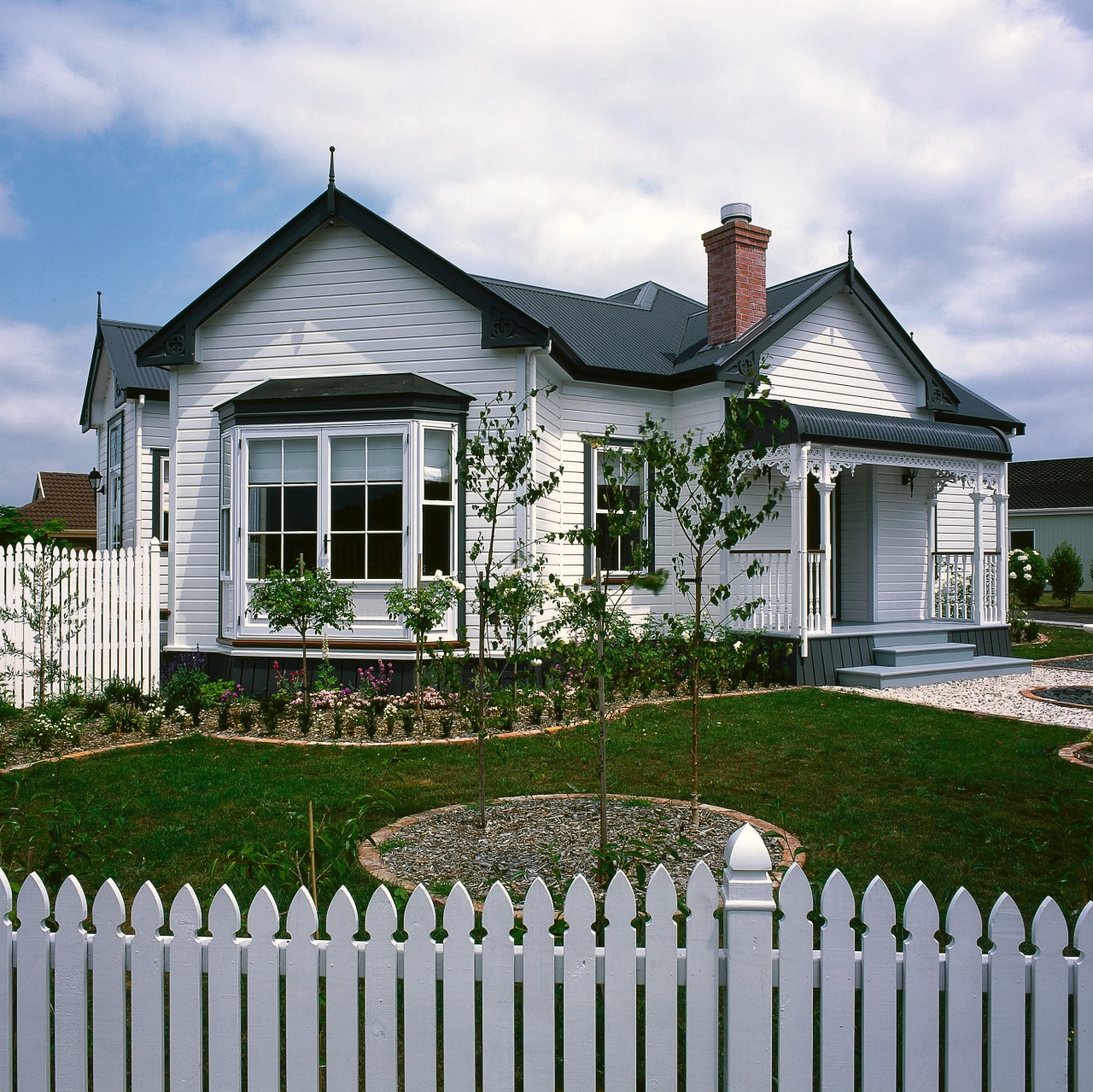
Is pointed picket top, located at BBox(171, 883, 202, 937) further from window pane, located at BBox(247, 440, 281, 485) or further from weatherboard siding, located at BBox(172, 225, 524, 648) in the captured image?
window pane, located at BBox(247, 440, 281, 485)

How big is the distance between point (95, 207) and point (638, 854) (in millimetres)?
11035

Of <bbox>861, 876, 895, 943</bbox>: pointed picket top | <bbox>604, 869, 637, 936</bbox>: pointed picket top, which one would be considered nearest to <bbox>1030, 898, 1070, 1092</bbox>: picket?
<bbox>861, 876, 895, 943</bbox>: pointed picket top

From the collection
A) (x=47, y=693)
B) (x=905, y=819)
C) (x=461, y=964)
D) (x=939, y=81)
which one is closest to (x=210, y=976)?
(x=461, y=964)

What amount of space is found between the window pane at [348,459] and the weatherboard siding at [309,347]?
108 cm

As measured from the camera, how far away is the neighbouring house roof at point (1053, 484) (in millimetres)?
39625

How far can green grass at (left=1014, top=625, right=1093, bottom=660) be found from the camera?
15891 millimetres

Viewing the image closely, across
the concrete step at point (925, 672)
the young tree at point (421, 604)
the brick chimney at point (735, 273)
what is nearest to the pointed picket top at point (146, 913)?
the young tree at point (421, 604)

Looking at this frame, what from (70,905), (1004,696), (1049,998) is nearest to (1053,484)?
(1004,696)

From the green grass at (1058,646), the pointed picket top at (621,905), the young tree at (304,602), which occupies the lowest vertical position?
the green grass at (1058,646)

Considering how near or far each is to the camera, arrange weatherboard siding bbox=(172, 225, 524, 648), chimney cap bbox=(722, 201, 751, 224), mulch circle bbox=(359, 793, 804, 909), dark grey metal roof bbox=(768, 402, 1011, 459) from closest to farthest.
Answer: mulch circle bbox=(359, 793, 804, 909) → weatherboard siding bbox=(172, 225, 524, 648) → dark grey metal roof bbox=(768, 402, 1011, 459) → chimney cap bbox=(722, 201, 751, 224)

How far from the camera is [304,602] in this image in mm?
9898

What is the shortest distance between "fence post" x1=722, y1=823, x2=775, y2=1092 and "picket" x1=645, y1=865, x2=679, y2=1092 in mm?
153

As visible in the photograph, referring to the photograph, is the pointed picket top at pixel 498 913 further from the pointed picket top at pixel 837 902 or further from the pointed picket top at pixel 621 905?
the pointed picket top at pixel 837 902

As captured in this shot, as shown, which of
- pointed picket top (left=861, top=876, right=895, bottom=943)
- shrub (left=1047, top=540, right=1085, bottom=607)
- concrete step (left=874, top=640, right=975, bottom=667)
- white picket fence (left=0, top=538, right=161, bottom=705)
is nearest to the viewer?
pointed picket top (left=861, top=876, right=895, bottom=943)
